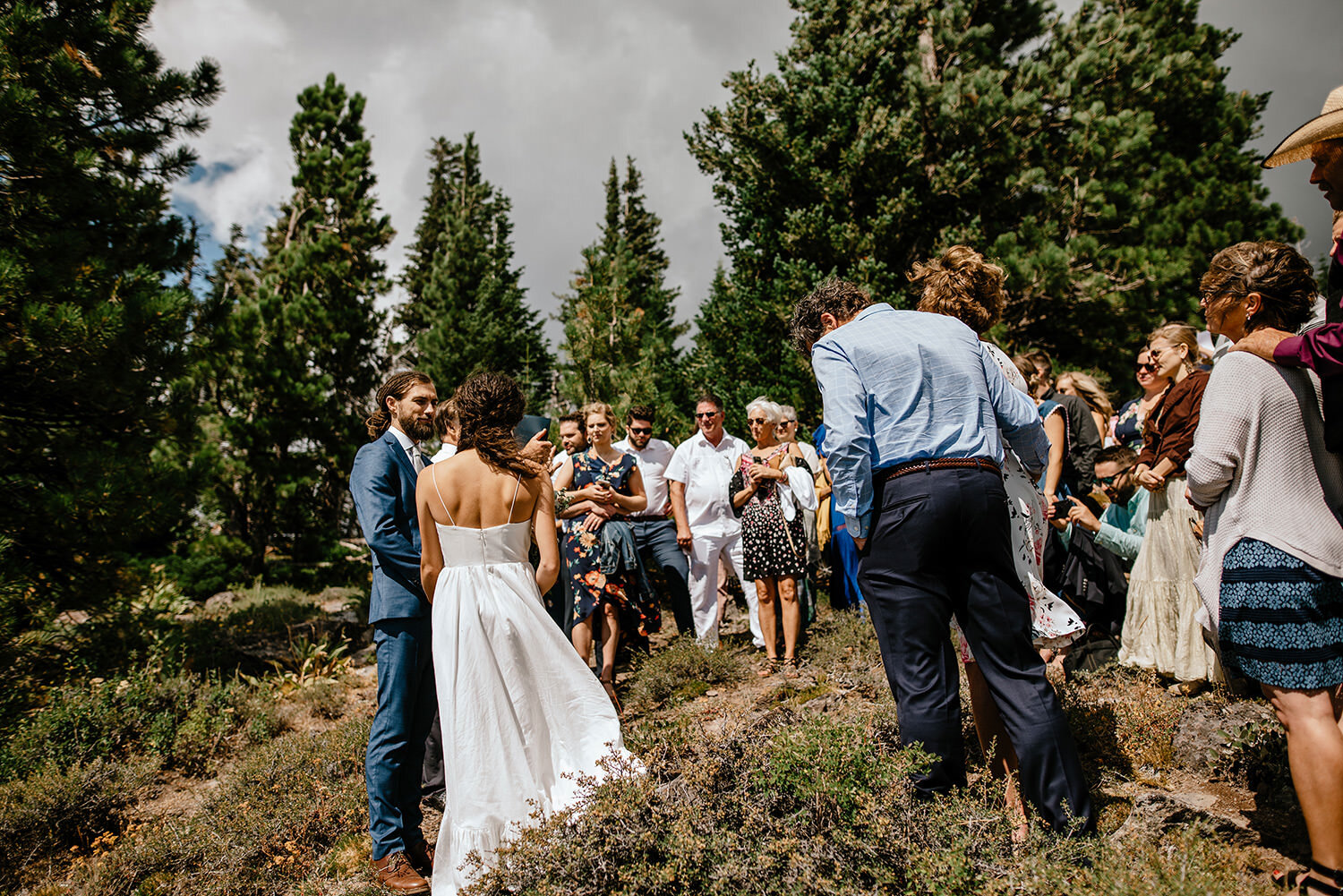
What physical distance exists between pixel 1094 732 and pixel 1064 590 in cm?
130

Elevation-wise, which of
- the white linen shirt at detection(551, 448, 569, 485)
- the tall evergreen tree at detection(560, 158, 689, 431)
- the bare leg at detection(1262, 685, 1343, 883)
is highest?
the tall evergreen tree at detection(560, 158, 689, 431)

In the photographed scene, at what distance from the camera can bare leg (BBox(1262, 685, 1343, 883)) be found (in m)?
2.03

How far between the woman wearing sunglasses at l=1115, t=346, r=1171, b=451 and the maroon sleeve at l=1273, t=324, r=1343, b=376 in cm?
196

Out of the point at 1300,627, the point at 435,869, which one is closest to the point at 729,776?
the point at 435,869

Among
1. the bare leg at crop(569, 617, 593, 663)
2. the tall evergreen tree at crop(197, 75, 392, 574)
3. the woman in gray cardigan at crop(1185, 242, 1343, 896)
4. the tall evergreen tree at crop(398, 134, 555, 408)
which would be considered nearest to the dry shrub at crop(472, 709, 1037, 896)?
the woman in gray cardigan at crop(1185, 242, 1343, 896)

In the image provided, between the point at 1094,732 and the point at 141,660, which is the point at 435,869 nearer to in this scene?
the point at 1094,732

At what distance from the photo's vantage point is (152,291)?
5.96m

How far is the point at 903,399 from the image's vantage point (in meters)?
2.56

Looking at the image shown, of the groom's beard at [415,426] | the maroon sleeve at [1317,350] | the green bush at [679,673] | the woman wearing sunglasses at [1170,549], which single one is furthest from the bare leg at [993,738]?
the groom's beard at [415,426]

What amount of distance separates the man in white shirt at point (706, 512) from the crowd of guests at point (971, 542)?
214cm

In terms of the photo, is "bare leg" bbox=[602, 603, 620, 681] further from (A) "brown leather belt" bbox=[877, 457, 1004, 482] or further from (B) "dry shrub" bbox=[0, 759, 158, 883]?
(A) "brown leather belt" bbox=[877, 457, 1004, 482]

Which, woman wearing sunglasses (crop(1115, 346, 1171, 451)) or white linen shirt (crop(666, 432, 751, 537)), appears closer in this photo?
woman wearing sunglasses (crop(1115, 346, 1171, 451))

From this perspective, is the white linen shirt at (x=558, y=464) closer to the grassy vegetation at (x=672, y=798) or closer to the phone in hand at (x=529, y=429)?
the phone in hand at (x=529, y=429)

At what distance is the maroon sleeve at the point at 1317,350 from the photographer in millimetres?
2043
